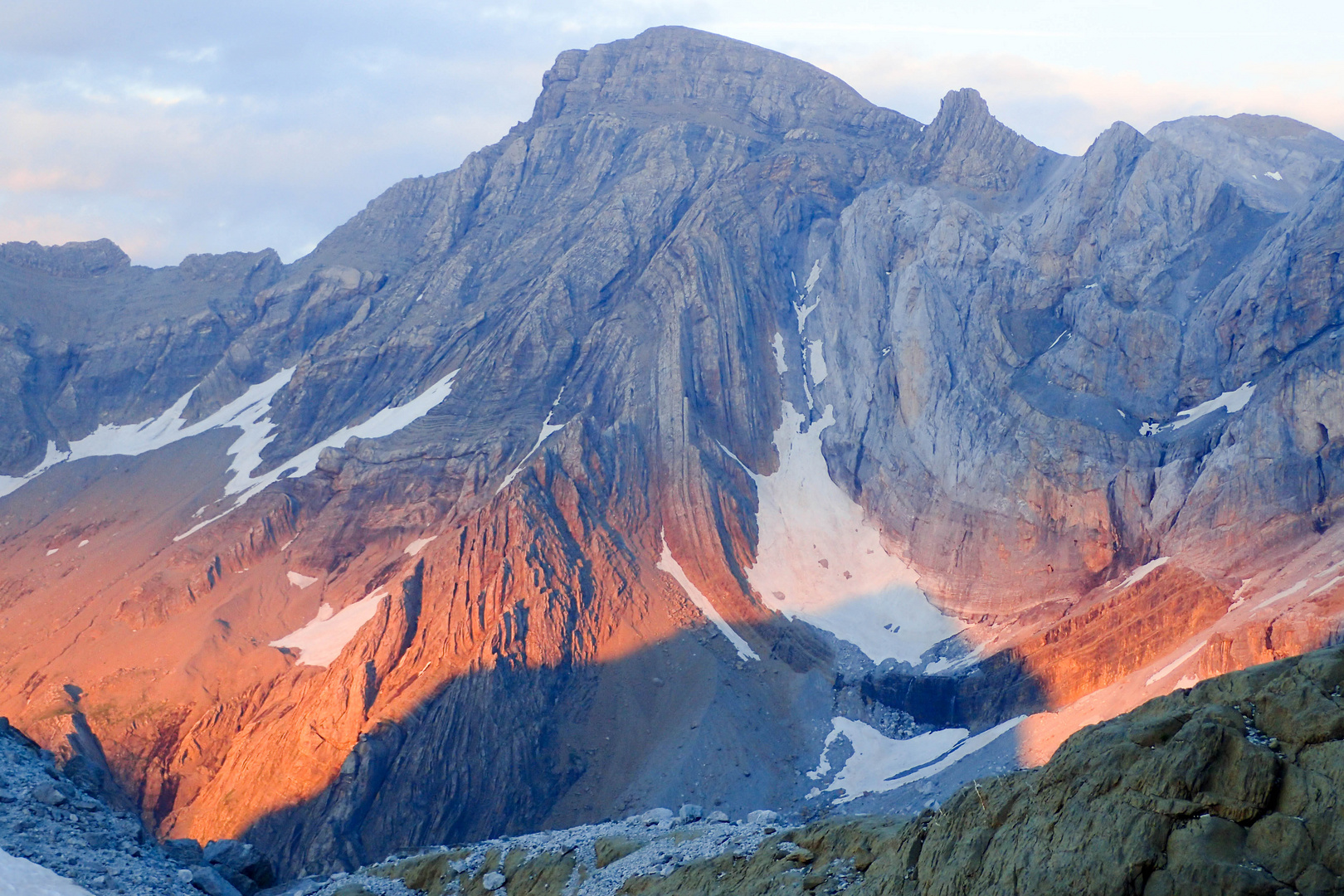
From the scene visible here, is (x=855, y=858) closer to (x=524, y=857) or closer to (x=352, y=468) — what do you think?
(x=524, y=857)

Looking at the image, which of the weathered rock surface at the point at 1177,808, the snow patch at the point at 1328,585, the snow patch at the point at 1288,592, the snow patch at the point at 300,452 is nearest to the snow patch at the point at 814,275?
the snow patch at the point at 300,452

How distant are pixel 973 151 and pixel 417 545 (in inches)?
2561

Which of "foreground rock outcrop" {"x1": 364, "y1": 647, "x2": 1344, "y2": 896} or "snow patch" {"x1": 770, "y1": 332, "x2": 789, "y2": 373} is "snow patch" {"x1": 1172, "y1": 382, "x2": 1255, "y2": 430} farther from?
"foreground rock outcrop" {"x1": 364, "y1": 647, "x2": 1344, "y2": 896}

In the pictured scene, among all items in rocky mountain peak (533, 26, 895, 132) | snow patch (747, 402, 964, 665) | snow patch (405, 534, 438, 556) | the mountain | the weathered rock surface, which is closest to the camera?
the weathered rock surface

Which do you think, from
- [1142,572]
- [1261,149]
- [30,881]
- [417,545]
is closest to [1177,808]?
[30,881]

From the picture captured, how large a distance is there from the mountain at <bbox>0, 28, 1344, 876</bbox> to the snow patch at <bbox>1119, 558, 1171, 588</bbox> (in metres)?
0.32

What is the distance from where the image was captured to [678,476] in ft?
278

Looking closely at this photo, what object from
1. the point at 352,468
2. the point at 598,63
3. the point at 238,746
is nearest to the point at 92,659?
the point at 238,746

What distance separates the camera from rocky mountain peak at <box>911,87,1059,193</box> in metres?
106

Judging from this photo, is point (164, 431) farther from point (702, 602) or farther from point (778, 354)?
point (702, 602)

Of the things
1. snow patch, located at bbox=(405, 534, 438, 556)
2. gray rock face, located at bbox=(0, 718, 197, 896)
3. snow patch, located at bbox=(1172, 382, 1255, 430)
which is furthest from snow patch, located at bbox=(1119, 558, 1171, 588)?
gray rock face, located at bbox=(0, 718, 197, 896)

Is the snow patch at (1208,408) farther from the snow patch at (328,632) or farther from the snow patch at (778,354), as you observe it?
the snow patch at (328,632)

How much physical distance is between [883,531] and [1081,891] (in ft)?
229

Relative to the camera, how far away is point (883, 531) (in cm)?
8319
